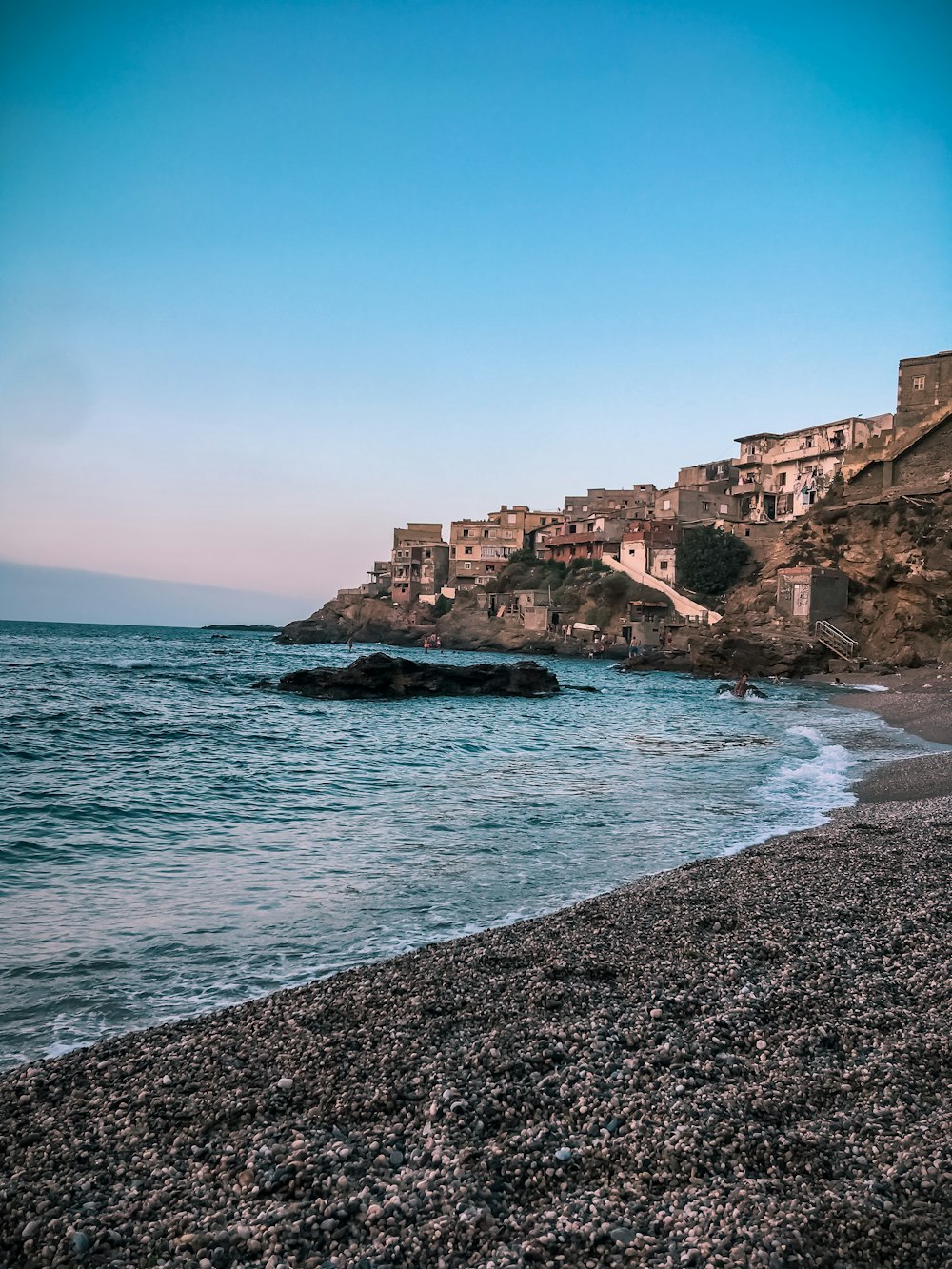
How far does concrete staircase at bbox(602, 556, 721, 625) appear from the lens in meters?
82.8

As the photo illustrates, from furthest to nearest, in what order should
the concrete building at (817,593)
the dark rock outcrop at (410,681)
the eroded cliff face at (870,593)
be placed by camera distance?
the concrete building at (817,593) < the eroded cliff face at (870,593) < the dark rock outcrop at (410,681)

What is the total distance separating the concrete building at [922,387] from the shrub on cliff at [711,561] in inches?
794

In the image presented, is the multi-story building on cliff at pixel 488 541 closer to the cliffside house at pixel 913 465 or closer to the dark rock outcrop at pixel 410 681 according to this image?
the cliffside house at pixel 913 465

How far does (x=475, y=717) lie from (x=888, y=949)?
96.7ft

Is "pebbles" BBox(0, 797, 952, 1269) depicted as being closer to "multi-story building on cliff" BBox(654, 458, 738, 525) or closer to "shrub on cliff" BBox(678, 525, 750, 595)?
"shrub on cliff" BBox(678, 525, 750, 595)

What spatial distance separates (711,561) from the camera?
8506 cm

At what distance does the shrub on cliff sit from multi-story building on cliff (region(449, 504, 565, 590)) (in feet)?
112

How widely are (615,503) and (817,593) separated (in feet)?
173

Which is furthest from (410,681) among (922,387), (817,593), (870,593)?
(922,387)

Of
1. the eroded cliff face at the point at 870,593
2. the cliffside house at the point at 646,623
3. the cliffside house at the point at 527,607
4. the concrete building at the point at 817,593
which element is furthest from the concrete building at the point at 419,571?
the concrete building at the point at 817,593

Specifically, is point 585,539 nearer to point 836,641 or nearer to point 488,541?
point 488,541

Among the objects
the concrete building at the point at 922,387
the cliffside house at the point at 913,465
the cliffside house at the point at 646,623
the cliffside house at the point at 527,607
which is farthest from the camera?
the cliffside house at the point at 527,607

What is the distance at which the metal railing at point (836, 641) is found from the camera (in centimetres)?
6019

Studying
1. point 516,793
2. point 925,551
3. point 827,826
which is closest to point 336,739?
point 516,793
